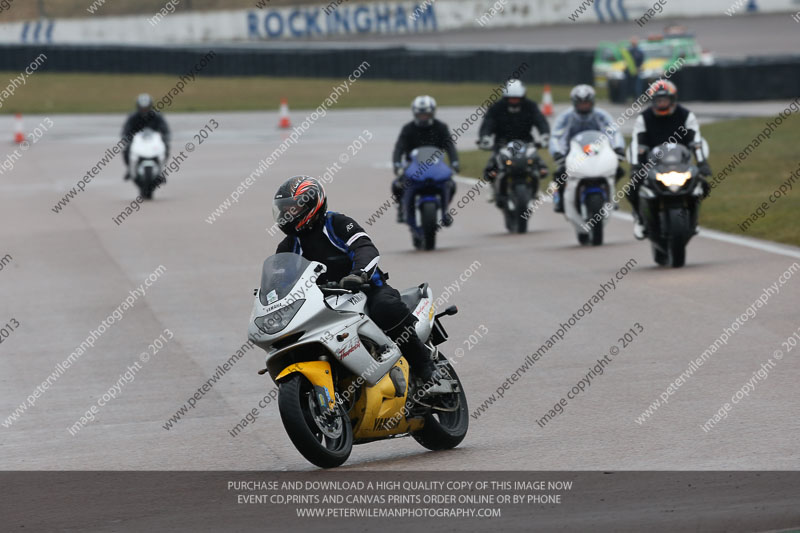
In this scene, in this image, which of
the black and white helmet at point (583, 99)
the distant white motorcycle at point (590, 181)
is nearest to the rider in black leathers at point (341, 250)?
the distant white motorcycle at point (590, 181)

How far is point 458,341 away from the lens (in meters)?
12.0

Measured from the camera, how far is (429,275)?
1583 cm

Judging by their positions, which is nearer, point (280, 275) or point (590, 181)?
point (280, 275)

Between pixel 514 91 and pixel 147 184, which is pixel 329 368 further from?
pixel 147 184

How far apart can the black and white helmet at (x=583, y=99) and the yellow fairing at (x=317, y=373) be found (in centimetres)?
1087

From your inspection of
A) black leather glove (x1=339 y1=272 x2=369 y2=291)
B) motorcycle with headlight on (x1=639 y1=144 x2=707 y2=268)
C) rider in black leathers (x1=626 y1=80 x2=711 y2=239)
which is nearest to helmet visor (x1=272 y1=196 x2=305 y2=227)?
black leather glove (x1=339 y1=272 x2=369 y2=291)

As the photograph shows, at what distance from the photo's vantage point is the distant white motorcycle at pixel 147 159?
25.5 m

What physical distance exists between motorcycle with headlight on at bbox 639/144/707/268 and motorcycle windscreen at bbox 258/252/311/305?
7778 millimetres

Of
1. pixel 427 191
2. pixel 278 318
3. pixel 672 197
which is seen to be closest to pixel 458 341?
pixel 672 197

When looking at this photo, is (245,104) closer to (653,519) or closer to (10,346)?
(10,346)

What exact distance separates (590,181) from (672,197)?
2.51 m

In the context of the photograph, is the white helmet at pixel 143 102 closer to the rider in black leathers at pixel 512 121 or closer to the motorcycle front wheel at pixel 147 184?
the motorcycle front wheel at pixel 147 184

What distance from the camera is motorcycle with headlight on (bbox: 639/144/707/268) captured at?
14.9 meters

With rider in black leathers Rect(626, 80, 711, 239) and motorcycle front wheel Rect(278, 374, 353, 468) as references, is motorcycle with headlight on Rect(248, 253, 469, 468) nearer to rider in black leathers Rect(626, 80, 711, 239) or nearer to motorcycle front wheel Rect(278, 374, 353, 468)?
motorcycle front wheel Rect(278, 374, 353, 468)
